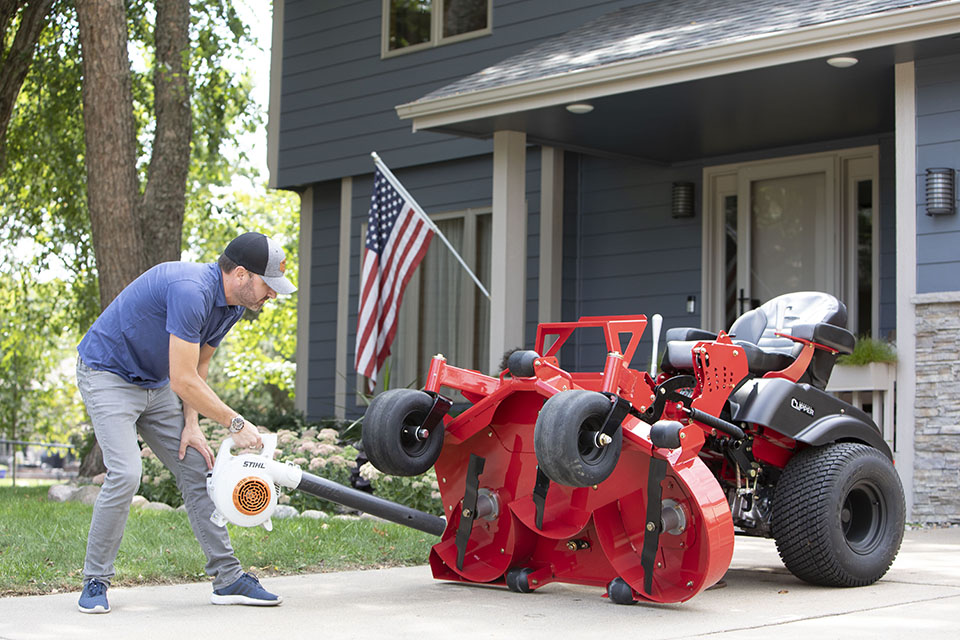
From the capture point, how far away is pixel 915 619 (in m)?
4.30

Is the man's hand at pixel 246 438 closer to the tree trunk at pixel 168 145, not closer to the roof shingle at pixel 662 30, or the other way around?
the roof shingle at pixel 662 30

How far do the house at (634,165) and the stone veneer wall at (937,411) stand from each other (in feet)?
0.04

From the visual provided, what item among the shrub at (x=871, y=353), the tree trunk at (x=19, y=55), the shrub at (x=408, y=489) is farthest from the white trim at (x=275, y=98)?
the shrub at (x=871, y=353)

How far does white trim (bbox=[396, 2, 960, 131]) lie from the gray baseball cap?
16.2 feet

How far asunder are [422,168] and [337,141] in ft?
4.44

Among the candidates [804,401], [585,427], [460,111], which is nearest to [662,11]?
[460,111]

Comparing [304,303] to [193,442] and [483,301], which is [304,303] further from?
[193,442]

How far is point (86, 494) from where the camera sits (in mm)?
9516

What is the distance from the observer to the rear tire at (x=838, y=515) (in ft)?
16.4

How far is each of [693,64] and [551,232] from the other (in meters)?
3.38

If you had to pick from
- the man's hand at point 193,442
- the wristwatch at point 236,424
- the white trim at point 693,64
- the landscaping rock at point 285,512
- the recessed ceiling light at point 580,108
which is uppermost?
the white trim at point 693,64

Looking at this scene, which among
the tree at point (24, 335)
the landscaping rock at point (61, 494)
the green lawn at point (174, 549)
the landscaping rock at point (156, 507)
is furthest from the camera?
the tree at point (24, 335)

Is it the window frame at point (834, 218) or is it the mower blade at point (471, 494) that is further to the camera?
the window frame at point (834, 218)

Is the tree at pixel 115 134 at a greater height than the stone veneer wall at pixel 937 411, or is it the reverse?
the tree at pixel 115 134
